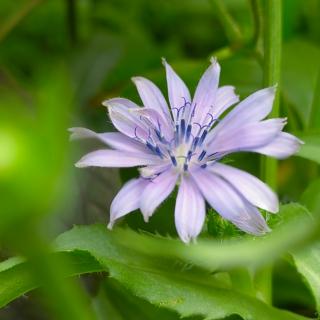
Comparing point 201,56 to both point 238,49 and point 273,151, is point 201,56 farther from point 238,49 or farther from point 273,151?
point 273,151

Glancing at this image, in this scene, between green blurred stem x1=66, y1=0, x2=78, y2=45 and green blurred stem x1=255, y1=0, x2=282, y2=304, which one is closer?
green blurred stem x1=255, y1=0, x2=282, y2=304

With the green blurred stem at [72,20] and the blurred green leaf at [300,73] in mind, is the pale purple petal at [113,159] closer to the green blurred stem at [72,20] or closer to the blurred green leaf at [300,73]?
the blurred green leaf at [300,73]

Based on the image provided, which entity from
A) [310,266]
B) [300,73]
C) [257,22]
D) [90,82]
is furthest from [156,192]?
[90,82]

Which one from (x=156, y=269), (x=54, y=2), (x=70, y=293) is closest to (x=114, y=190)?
(x=156, y=269)

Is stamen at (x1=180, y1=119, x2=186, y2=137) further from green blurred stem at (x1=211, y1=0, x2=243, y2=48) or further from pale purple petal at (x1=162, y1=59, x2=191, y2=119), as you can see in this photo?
green blurred stem at (x1=211, y1=0, x2=243, y2=48)

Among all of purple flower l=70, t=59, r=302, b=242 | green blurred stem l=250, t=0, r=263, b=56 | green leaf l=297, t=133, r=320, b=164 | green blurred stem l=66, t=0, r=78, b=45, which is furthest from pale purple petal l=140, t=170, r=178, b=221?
green blurred stem l=66, t=0, r=78, b=45

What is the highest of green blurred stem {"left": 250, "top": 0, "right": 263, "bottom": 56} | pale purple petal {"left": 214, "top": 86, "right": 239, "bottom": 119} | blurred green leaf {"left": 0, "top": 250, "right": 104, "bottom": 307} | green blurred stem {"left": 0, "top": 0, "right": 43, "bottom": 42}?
green blurred stem {"left": 0, "top": 0, "right": 43, "bottom": 42}

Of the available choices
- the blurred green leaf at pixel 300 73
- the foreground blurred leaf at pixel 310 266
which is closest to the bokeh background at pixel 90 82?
the blurred green leaf at pixel 300 73
